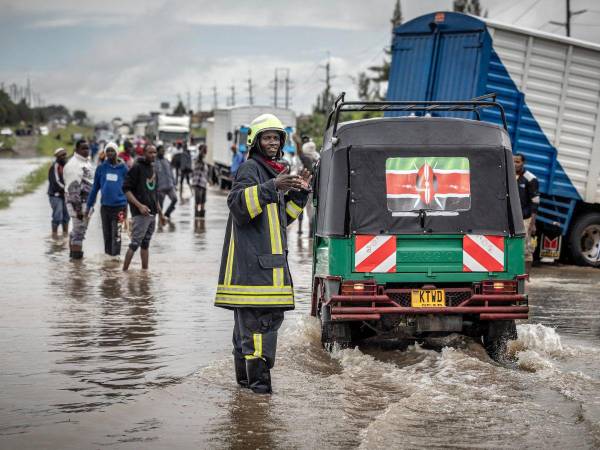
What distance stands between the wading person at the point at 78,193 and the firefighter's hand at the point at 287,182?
10.4 m

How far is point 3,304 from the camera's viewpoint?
12992 millimetres

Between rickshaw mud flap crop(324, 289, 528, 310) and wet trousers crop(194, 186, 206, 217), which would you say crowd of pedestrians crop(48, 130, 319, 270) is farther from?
wet trousers crop(194, 186, 206, 217)

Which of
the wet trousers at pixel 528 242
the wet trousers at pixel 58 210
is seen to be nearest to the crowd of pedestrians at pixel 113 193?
the wet trousers at pixel 58 210

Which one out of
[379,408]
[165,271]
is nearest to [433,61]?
[165,271]

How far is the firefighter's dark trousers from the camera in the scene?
26.0 feet

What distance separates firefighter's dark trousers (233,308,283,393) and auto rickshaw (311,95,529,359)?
141cm

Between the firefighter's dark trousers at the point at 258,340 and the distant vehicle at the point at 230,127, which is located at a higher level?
the firefighter's dark trousers at the point at 258,340

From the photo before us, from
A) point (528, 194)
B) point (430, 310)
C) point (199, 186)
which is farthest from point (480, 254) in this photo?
point (199, 186)

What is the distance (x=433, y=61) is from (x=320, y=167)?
8664mm

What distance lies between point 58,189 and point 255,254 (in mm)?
14510

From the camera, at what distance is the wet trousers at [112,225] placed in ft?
Result: 55.6

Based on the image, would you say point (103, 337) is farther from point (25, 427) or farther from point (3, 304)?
point (25, 427)

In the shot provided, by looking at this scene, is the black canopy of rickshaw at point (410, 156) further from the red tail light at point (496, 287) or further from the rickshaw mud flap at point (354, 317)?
the rickshaw mud flap at point (354, 317)

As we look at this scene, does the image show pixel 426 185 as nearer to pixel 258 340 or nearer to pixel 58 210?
pixel 258 340
